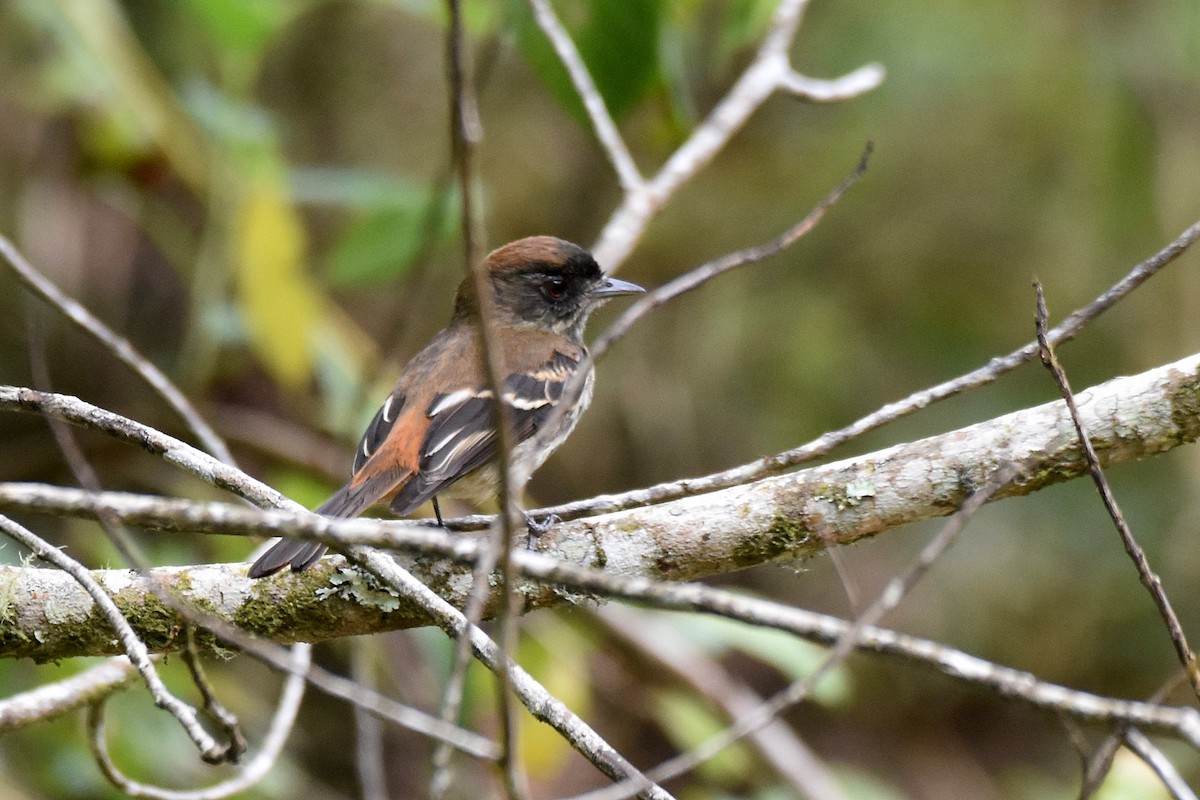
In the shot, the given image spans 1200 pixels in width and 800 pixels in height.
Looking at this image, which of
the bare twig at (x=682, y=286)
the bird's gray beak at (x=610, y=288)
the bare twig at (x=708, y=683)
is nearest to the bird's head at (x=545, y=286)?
the bird's gray beak at (x=610, y=288)

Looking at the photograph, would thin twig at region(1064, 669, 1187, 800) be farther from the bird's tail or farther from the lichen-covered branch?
the bird's tail

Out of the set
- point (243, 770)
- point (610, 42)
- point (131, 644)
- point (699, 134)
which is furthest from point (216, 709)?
point (699, 134)

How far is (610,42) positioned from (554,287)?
1.33 metres

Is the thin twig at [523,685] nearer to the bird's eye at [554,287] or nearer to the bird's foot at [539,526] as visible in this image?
the bird's foot at [539,526]

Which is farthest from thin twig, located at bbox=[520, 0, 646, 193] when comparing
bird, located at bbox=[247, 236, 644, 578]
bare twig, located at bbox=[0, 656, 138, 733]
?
bare twig, located at bbox=[0, 656, 138, 733]

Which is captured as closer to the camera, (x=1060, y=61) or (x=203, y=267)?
(x=203, y=267)

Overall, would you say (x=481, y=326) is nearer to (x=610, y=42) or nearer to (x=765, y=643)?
(x=610, y=42)

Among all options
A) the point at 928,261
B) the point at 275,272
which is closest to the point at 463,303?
the point at 275,272

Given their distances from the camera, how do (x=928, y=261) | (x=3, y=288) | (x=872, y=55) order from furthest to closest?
(x=928, y=261), (x=872, y=55), (x=3, y=288)

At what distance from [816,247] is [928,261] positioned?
70 cm

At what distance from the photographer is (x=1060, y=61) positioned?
24.0 feet

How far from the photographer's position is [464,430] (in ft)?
12.7

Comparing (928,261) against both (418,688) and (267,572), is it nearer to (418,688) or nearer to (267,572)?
(418,688)

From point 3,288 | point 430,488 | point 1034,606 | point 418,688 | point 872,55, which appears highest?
point 872,55
